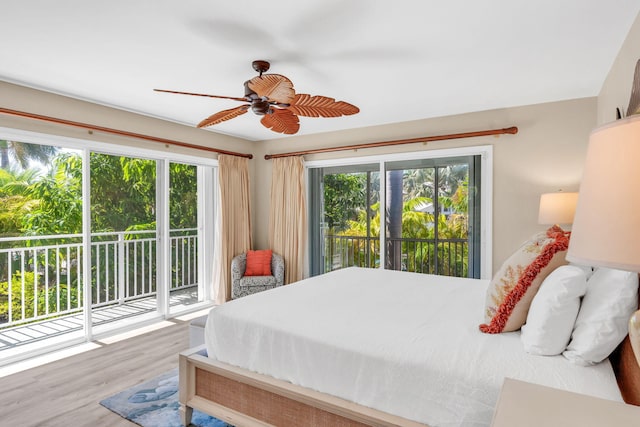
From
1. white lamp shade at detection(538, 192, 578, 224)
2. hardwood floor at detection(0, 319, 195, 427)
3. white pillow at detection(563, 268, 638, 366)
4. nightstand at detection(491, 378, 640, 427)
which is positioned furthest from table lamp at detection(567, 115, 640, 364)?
white lamp shade at detection(538, 192, 578, 224)

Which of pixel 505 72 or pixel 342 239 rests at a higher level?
pixel 505 72

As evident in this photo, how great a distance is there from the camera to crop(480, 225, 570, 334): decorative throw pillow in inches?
70.7

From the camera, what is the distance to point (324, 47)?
8.14 ft

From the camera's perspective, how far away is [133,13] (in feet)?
6.70

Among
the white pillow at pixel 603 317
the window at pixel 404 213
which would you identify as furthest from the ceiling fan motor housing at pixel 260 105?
the window at pixel 404 213

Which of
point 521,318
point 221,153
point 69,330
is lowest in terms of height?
point 69,330

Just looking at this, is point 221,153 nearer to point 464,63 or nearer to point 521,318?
point 464,63

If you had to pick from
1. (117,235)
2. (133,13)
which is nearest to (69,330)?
(117,235)

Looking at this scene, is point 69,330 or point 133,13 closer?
point 133,13

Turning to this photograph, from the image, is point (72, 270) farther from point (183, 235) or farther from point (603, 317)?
point (603, 317)

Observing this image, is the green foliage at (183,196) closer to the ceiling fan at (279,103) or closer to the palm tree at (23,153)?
the palm tree at (23,153)

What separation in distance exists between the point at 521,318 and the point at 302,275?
3731 mm

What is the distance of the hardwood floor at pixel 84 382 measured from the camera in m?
2.37

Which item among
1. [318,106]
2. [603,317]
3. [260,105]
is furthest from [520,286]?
[260,105]
